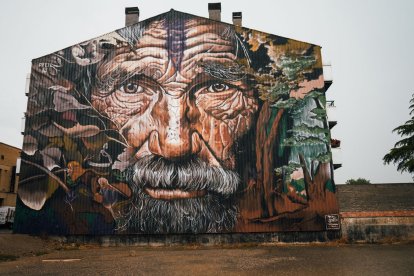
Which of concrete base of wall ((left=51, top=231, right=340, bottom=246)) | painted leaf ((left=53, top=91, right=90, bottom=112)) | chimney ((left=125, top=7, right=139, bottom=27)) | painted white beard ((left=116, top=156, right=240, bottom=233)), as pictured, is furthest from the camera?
chimney ((left=125, top=7, right=139, bottom=27))

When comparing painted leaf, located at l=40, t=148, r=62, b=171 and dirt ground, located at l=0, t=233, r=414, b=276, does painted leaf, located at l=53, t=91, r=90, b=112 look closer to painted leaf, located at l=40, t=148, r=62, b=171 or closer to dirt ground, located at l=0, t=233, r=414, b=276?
painted leaf, located at l=40, t=148, r=62, b=171

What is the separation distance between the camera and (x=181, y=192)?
68.4ft

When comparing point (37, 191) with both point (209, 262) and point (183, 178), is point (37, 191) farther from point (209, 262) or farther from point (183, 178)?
point (209, 262)

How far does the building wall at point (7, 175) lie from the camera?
3753cm

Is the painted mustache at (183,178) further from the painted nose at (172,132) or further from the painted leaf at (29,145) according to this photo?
the painted leaf at (29,145)

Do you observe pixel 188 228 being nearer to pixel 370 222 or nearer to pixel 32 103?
pixel 370 222

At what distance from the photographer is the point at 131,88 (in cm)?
2252

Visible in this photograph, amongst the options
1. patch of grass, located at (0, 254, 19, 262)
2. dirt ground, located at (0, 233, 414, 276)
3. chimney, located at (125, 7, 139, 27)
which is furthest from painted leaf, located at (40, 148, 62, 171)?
chimney, located at (125, 7, 139, 27)

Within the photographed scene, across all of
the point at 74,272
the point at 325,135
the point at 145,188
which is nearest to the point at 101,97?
the point at 145,188

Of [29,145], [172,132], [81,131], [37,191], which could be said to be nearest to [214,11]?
[172,132]

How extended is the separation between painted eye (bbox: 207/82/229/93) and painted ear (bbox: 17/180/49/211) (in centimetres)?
1186

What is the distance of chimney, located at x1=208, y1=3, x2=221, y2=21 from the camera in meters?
25.0

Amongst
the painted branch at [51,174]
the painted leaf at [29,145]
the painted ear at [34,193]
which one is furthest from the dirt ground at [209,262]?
the painted leaf at [29,145]

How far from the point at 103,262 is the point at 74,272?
7.95ft
